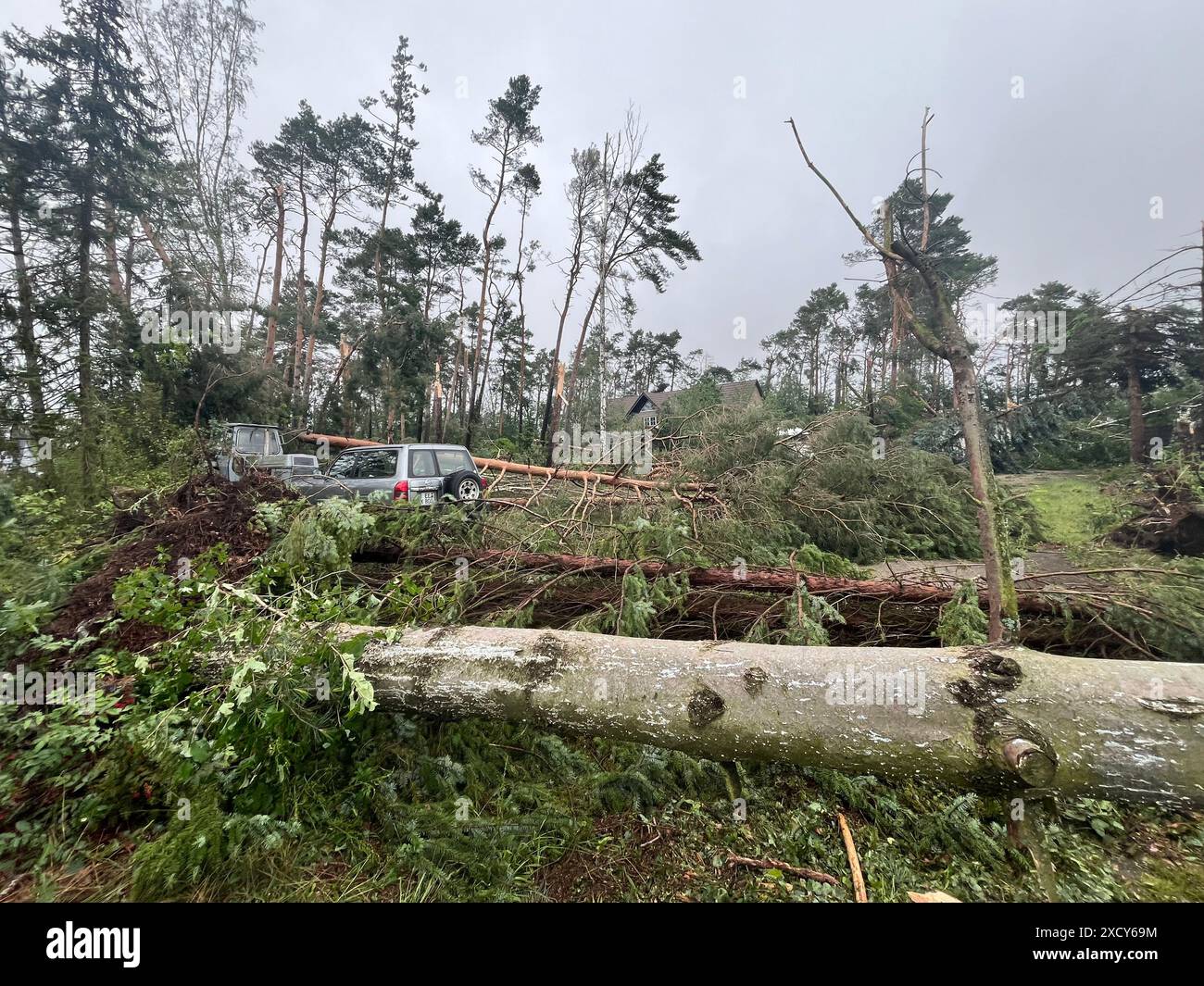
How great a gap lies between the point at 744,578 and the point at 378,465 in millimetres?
5020

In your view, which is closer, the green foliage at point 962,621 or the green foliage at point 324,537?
the green foliage at point 962,621

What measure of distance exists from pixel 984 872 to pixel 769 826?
2.68 ft

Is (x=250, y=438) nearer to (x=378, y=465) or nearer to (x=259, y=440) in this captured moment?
(x=259, y=440)

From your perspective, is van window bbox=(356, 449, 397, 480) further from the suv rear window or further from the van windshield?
the van windshield

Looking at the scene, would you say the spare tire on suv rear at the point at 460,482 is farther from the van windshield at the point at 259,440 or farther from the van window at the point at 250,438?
the van window at the point at 250,438

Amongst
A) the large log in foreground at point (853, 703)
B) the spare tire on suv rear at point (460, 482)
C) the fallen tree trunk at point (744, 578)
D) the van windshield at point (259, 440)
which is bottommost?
the large log in foreground at point (853, 703)

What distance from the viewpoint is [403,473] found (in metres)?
5.88

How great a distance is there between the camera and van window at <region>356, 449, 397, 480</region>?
602 cm

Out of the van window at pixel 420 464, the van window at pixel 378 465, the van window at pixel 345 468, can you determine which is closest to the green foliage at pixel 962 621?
the van window at pixel 420 464

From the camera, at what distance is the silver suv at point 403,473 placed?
5.65 m

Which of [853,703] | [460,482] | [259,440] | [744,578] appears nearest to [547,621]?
[744,578]

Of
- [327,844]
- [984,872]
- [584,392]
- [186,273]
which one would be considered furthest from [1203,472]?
[584,392]

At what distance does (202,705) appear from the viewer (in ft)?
6.28
